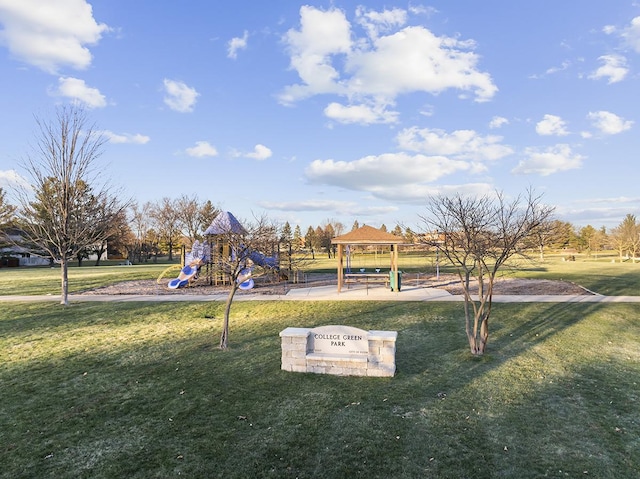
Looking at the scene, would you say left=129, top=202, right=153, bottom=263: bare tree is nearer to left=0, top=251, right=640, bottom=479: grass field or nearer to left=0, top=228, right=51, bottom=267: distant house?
left=0, top=228, right=51, bottom=267: distant house

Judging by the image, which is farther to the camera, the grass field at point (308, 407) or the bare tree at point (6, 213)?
the bare tree at point (6, 213)

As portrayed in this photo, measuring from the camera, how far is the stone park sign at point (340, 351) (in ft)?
23.1

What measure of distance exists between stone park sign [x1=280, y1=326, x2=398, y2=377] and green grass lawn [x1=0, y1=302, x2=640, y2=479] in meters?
0.23

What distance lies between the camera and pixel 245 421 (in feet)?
17.5

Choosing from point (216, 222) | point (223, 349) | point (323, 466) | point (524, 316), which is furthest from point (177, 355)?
point (216, 222)

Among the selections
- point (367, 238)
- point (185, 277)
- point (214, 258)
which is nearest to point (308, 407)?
point (367, 238)

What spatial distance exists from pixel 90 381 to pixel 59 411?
49.8 inches

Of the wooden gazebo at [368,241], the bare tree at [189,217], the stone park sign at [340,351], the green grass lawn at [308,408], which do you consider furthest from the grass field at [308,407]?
the bare tree at [189,217]

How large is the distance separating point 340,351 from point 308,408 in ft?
5.51

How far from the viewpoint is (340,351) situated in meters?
7.25

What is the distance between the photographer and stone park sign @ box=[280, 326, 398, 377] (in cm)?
705

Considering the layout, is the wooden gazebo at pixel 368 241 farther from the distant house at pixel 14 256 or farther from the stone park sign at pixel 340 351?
the distant house at pixel 14 256

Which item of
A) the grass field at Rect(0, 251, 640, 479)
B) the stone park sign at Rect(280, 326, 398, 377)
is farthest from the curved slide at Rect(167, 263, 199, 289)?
the stone park sign at Rect(280, 326, 398, 377)

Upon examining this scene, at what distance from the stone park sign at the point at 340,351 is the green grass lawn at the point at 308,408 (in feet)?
0.74
